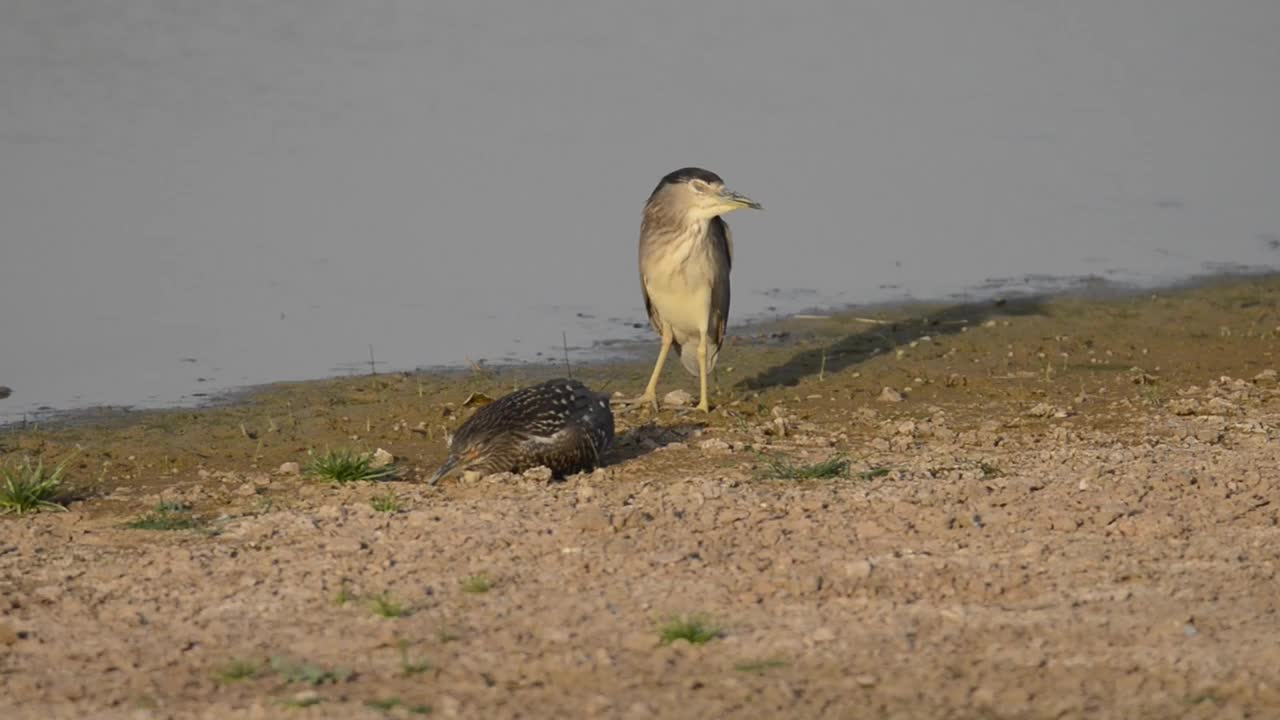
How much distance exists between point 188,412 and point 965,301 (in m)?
6.28

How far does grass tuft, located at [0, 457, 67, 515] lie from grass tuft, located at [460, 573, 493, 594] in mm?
2491

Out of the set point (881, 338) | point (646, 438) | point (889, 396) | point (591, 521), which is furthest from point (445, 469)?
point (881, 338)

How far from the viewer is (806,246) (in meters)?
15.9

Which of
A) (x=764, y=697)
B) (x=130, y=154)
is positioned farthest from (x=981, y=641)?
(x=130, y=154)

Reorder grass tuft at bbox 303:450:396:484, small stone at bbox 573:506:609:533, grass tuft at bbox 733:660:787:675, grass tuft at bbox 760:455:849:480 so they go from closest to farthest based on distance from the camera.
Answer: grass tuft at bbox 733:660:787:675
small stone at bbox 573:506:609:533
grass tuft at bbox 760:455:849:480
grass tuft at bbox 303:450:396:484

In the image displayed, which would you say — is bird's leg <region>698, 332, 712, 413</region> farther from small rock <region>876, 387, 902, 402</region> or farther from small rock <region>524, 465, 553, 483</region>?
small rock <region>524, 465, 553, 483</region>

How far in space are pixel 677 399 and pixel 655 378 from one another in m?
0.19

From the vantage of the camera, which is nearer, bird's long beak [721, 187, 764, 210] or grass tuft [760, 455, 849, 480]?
grass tuft [760, 455, 849, 480]

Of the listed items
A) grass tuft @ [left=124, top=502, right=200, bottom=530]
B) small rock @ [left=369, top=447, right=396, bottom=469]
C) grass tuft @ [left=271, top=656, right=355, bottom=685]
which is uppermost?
small rock @ [left=369, top=447, right=396, bottom=469]

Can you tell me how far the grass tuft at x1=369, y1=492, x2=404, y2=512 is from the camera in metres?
8.16

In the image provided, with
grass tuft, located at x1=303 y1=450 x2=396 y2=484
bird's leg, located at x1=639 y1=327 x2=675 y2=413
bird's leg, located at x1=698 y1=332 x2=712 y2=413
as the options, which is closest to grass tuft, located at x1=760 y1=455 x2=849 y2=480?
grass tuft, located at x1=303 y1=450 x2=396 y2=484

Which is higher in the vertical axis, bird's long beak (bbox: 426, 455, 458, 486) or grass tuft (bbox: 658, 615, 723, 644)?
bird's long beak (bbox: 426, 455, 458, 486)

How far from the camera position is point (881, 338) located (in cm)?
1349

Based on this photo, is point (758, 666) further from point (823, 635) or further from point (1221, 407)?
point (1221, 407)
